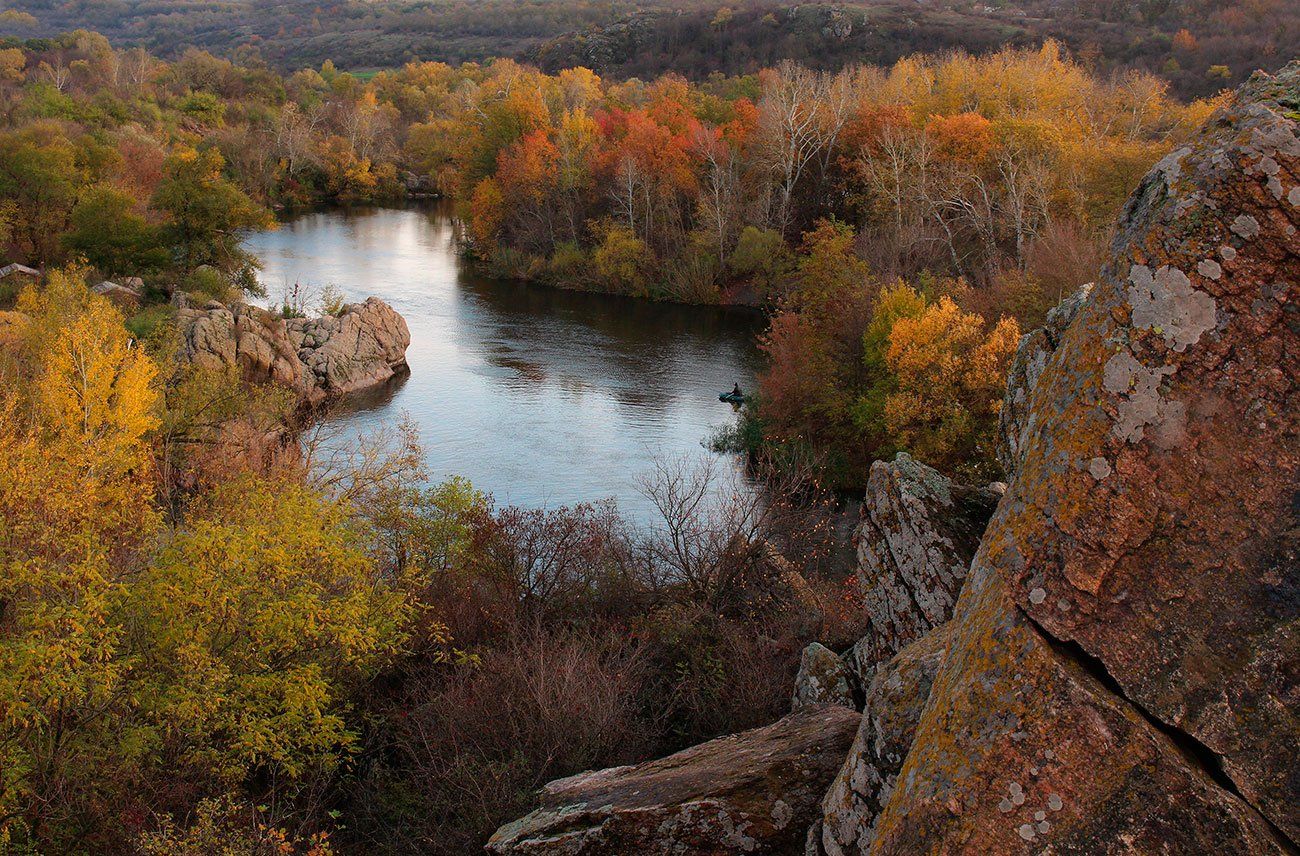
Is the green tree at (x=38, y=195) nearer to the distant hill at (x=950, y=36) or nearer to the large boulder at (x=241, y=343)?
the large boulder at (x=241, y=343)

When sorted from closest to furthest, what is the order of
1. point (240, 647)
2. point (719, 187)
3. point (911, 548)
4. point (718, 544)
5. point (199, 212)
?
point (911, 548) < point (240, 647) < point (718, 544) < point (199, 212) < point (719, 187)

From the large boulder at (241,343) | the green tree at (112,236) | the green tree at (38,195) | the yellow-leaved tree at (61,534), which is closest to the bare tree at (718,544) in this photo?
the yellow-leaved tree at (61,534)

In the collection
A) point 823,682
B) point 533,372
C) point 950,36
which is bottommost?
point 533,372

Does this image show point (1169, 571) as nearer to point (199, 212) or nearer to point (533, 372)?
point (533, 372)

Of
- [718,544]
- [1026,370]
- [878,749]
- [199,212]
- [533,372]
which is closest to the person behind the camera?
[878,749]

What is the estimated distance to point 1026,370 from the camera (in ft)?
32.4

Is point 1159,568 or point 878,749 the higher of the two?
point 1159,568

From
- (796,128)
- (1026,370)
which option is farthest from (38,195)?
(1026,370)

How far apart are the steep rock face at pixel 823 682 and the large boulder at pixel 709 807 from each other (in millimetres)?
1753

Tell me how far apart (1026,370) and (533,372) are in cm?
3798

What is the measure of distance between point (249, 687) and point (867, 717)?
33.7 ft

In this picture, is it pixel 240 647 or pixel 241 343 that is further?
pixel 241 343

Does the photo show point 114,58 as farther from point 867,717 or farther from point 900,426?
point 867,717

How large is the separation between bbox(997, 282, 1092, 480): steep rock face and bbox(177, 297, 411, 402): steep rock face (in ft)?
118
